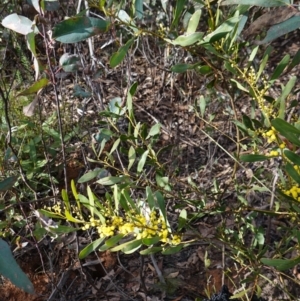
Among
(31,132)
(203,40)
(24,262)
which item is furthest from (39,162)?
(203,40)

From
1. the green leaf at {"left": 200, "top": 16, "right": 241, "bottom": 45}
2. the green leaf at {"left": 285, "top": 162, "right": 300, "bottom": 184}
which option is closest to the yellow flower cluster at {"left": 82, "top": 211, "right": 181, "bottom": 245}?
the green leaf at {"left": 285, "top": 162, "right": 300, "bottom": 184}

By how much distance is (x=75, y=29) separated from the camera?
102 centimetres

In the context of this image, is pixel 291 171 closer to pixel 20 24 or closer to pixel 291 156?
pixel 291 156

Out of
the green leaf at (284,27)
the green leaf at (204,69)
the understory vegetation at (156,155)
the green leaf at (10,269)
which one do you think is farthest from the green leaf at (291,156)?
the green leaf at (10,269)

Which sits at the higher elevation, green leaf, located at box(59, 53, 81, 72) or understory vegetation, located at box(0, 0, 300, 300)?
green leaf, located at box(59, 53, 81, 72)

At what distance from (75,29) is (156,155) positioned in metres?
0.53

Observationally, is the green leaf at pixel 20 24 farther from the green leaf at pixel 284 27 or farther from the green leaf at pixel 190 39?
the green leaf at pixel 284 27

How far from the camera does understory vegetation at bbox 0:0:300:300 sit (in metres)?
1.10

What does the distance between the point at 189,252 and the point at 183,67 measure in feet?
3.85

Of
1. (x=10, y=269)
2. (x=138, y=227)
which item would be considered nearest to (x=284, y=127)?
(x=138, y=227)

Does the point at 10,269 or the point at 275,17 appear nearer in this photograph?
the point at 10,269

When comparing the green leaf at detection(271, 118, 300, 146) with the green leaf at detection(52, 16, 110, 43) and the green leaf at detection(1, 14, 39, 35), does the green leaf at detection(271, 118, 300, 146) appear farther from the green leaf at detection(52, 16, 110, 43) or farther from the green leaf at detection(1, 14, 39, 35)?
the green leaf at detection(1, 14, 39, 35)

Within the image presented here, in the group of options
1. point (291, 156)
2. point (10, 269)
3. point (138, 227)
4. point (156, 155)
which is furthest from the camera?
point (156, 155)

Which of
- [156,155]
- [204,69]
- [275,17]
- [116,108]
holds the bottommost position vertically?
[156,155]
